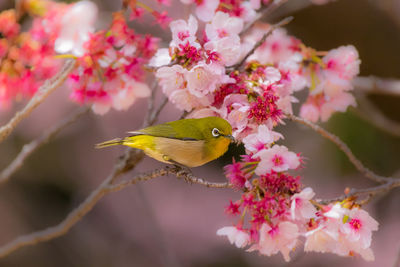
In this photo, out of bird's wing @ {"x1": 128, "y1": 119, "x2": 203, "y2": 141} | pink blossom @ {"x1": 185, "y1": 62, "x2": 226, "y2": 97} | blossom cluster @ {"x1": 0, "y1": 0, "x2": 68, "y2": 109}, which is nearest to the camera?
pink blossom @ {"x1": 185, "y1": 62, "x2": 226, "y2": 97}

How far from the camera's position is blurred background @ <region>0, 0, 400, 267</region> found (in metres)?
5.17

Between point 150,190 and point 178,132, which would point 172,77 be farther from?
point 150,190

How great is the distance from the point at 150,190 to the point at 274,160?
4.95 metres

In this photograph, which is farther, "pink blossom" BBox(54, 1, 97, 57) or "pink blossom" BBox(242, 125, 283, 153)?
"pink blossom" BBox(54, 1, 97, 57)

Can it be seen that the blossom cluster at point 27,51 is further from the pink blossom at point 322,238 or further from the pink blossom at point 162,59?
the pink blossom at point 322,238

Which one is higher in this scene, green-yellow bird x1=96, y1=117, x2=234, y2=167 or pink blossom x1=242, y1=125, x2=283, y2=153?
pink blossom x1=242, y1=125, x2=283, y2=153

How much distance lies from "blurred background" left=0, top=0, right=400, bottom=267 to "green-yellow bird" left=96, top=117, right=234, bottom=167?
9.30 ft

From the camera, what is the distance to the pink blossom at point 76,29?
83.4 inches

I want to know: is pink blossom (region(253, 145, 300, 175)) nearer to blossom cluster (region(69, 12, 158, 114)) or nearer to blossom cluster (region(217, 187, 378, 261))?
blossom cluster (region(217, 187, 378, 261))

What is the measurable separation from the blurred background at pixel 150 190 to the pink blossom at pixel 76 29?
238 centimetres

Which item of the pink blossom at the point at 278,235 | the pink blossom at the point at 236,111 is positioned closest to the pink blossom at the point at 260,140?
the pink blossom at the point at 236,111

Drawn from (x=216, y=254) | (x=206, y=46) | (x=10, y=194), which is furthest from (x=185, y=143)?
(x=10, y=194)

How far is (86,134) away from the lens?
6395 mm

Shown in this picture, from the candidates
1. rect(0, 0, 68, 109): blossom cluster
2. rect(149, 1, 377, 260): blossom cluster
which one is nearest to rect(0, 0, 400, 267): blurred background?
rect(0, 0, 68, 109): blossom cluster
